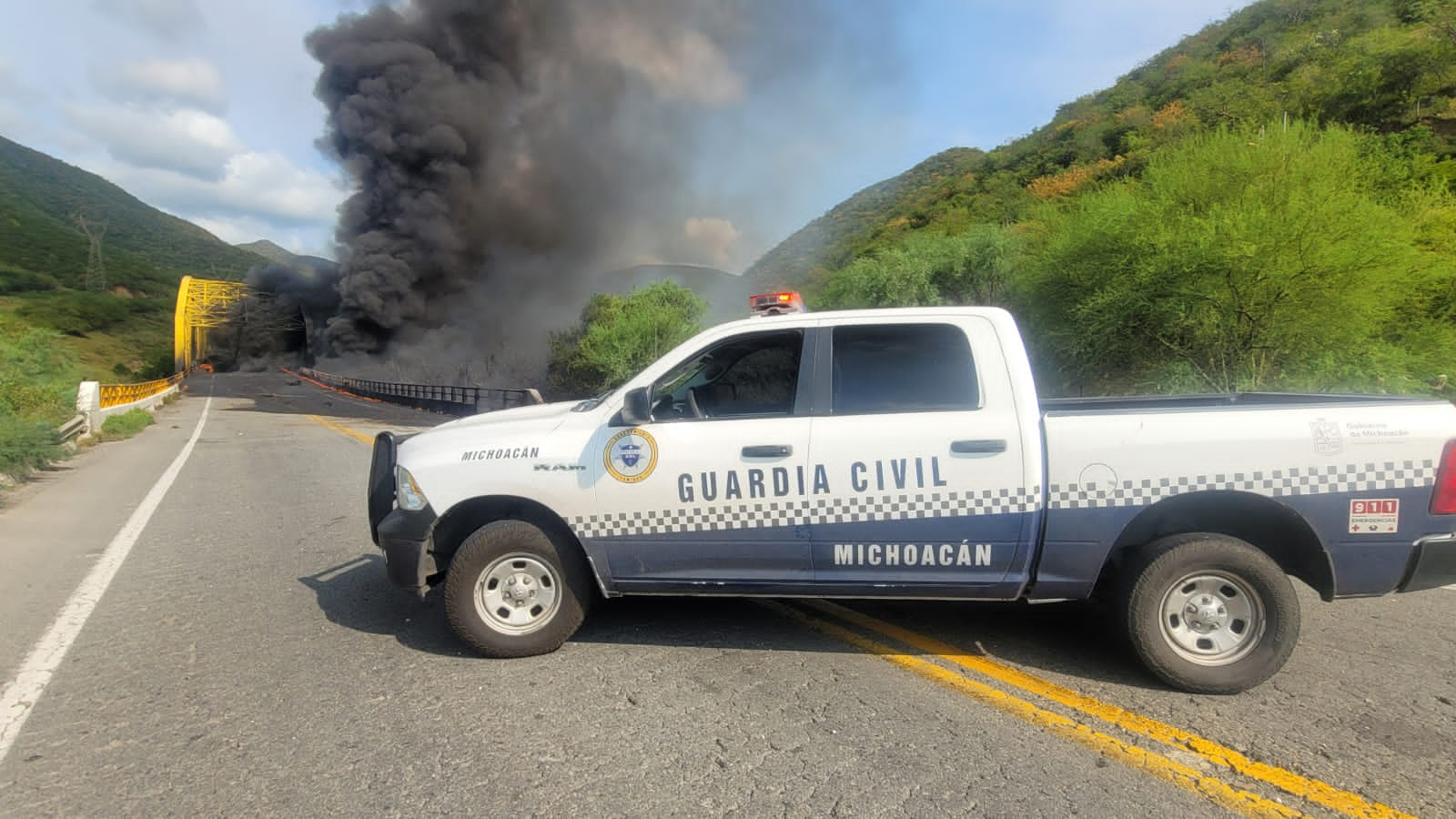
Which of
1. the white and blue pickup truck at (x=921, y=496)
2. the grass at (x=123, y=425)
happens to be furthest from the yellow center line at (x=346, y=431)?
the white and blue pickup truck at (x=921, y=496)

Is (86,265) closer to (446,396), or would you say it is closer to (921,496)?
(446,396)

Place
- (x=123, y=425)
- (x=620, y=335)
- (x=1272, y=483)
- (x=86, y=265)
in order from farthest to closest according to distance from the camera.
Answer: (x=86, y=265), (x=620, y=335), (x=123, y=425), (x=1272, y=483)

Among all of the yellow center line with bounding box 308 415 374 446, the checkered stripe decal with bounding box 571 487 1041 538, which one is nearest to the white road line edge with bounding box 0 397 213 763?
the checkered stripe decal with bounding box 571 487 1041 538

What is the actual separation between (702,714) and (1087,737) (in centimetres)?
150

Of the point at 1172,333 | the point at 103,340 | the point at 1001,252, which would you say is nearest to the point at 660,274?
the point at 1001,252

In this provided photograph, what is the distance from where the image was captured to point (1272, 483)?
11.2ft

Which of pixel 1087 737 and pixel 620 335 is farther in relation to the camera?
pixel 620 335

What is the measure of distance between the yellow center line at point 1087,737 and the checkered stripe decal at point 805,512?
74 cm

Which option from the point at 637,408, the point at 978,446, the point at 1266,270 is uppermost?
the point at 1266,270

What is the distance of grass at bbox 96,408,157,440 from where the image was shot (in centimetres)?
1735

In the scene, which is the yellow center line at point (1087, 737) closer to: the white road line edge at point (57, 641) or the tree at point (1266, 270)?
the white road line edge at point (57, 641)

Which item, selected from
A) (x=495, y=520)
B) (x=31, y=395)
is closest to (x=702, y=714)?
(x=495, y=520)

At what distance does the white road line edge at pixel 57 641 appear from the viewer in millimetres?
3342

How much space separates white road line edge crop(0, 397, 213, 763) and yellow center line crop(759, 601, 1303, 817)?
3565 millimetres
